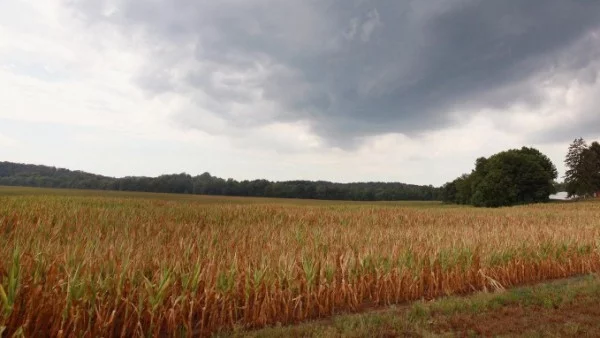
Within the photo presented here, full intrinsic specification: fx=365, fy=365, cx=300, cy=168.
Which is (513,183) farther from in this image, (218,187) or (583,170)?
(218,187)

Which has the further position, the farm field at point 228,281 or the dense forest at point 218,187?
the dense forest at point 218,187

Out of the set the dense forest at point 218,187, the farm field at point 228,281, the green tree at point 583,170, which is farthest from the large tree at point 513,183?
the farm field at point 228,281

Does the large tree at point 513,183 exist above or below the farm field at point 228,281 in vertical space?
above

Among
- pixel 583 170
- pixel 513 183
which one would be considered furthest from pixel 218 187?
pixel 583 170

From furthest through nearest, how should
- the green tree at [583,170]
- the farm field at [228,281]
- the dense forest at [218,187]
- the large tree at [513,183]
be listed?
the dense forest at [218,187]
the green tree at [583,170]
the large tree at [513,183]
the farm field at [228,281]

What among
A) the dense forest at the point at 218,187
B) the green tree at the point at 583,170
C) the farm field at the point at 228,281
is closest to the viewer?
the farm field at the point at 228,281

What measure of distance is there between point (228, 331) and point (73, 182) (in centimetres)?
12751

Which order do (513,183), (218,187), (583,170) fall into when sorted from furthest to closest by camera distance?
(218,187) → (583,170) → (513,183)

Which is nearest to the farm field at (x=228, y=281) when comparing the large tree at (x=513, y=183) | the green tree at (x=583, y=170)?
the large tree at (x=513, y=183)

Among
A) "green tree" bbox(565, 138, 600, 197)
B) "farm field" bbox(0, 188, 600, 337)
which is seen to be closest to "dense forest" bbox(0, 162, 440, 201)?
"green tree" bbox(565, 138, 600, 197)

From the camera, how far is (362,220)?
24250 millimetres

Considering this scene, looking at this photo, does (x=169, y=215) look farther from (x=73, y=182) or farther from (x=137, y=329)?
(x=73, y=182)

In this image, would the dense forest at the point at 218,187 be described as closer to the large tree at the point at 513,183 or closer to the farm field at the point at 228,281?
the large tree at the point at 513,183

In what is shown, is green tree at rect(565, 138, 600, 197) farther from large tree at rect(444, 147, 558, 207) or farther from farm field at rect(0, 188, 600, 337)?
farm field at rect(0, 188, 600, 337)
